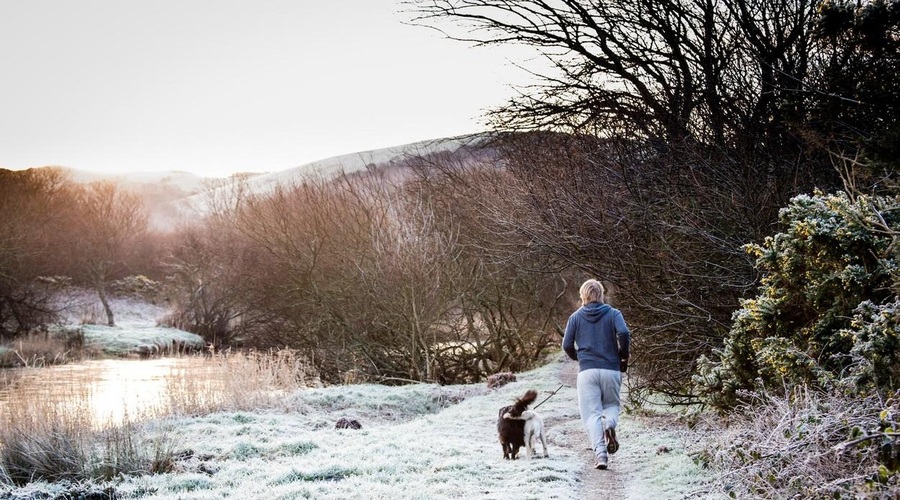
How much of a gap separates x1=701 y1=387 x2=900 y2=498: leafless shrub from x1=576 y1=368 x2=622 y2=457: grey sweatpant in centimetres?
188

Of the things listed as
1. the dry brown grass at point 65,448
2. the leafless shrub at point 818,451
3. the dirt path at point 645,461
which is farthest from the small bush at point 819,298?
the dry brown grass at point 65,448

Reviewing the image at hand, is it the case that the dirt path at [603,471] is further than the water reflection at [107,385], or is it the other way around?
the water reflection at [107,385]

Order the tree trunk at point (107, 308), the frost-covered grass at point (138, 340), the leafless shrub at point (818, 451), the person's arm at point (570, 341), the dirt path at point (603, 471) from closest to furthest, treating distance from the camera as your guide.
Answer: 1. the leafless shrub at point (818, 451)
2. the dirt path at point (603, 471)
3. the person's arm at point (570, 341)
4. the frost-covered grass at point (138, 340)
5. the tree trunk at point (107, 308)

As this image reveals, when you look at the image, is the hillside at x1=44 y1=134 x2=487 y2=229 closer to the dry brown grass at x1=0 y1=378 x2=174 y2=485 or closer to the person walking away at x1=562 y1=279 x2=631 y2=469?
the dry brown grass at x1=0 y1=378 x2=174 y2=485

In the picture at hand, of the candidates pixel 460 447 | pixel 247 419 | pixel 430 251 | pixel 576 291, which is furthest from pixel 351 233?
pixel 460 447

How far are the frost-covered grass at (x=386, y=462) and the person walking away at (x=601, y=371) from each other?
43 centimetres

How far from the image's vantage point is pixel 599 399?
29.0 ft

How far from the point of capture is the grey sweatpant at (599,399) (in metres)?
8.81

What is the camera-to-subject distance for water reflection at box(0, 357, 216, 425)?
10.9 meters

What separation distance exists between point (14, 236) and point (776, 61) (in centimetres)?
3024

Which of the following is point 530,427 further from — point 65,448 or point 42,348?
point 42,348

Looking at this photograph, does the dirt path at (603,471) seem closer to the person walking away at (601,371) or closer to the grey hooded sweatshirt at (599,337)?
the person walking away at (601,371)

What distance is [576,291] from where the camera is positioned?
23312mm

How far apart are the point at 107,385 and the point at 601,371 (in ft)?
57.1
